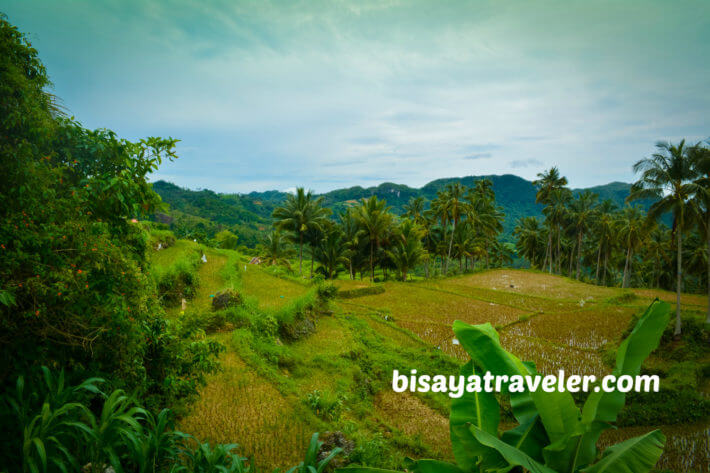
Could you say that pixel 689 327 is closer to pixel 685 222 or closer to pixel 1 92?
pixel 685 222

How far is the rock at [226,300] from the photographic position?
841 centimetres

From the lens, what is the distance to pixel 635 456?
6.11 ft

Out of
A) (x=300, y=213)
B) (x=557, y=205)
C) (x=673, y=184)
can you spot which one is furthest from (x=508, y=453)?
(x=557, y=205)

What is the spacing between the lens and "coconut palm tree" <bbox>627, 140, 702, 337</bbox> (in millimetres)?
10367

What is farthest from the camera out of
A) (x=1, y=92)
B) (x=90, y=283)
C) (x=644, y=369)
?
(x=644, y=369)

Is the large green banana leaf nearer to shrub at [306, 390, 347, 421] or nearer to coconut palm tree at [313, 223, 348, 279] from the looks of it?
shrub at [306, 390, 347, 421]

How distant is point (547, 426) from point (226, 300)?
802cm

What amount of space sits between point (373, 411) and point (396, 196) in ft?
543

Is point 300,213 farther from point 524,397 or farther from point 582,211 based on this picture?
point 582,211

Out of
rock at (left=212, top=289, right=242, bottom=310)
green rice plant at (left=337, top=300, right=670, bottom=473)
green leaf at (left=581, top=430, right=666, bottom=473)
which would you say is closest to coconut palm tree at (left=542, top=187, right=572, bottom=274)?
rock at (left=212, top=289, right=242, bottom=310)

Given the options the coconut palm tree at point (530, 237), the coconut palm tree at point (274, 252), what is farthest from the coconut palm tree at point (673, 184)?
the coconut palm tree at point (530, 237)

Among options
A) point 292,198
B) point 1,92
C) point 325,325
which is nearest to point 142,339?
point 1,92

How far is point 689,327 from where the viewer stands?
1014 centimetres

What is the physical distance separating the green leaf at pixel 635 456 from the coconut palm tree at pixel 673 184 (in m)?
12.2
